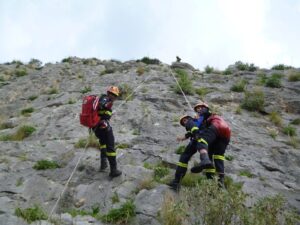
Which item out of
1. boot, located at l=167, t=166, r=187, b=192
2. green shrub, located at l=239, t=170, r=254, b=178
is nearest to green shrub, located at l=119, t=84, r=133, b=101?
green shrub, located at l=239, t=170, r=254, b=178

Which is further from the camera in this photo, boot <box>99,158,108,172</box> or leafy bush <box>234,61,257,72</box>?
leafy bush <box>234,61,257,72</box>

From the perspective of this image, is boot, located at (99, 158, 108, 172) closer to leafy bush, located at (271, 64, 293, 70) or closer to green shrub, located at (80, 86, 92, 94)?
green shrub, located at (80, 86, 92, 94)

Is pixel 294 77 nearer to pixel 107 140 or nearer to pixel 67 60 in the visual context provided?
pixel 107 140

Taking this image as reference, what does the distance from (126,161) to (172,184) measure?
2.15 metres

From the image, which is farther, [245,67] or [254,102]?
[245,67]

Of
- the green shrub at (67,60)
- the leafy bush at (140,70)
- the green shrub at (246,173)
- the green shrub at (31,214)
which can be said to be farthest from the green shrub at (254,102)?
the green shrub at (67,60)

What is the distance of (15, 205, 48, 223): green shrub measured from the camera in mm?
8695

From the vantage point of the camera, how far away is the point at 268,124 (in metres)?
15.1

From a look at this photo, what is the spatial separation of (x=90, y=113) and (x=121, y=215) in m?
2.93

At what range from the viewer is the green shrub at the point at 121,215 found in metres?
9.06

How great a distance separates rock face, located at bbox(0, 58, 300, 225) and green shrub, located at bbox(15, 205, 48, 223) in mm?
138

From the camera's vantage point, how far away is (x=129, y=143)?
13.2 meters

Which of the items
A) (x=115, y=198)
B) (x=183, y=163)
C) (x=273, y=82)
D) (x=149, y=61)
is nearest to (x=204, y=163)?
(x=183, y=163)

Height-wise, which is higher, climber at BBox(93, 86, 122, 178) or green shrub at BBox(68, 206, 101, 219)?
climber at BBox(93, 86, 122, 178)
